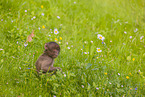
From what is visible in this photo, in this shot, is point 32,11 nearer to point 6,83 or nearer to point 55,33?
point 55,33

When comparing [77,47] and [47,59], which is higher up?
[77,47]

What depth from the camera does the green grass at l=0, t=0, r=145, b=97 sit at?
3.21 meters

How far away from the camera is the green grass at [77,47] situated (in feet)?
10.5

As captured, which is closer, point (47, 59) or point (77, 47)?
point (47, 59)

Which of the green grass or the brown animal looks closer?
the green grass

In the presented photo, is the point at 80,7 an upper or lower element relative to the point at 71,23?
upper

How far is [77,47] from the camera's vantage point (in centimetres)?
438

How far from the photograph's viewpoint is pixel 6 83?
3.06 metres

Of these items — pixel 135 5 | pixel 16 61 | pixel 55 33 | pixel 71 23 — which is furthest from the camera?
pixel 135 5

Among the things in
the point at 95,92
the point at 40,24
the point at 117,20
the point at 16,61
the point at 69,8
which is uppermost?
the point at 69,8

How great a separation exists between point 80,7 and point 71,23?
941 millimetres

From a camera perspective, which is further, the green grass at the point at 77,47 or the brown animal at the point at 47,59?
the brown animal at the point at 47,59

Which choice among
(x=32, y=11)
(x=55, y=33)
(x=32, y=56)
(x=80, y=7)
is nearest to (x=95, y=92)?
(x=32, y=56)

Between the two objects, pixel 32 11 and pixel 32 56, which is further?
pixel 32 11
